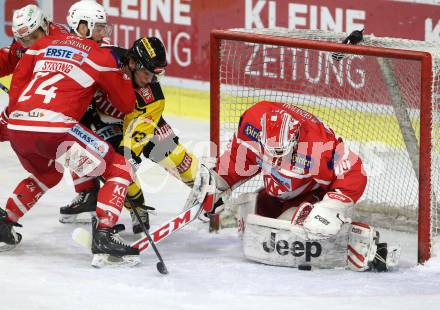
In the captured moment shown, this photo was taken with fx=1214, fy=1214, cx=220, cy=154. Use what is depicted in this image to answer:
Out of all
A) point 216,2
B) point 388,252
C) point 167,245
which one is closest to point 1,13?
point 216,2

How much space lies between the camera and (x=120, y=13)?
762cm

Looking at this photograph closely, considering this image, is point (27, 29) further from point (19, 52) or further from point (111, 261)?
point (111, 261)

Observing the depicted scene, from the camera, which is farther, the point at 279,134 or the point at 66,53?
the point at 66,53

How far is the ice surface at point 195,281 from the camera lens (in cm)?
415

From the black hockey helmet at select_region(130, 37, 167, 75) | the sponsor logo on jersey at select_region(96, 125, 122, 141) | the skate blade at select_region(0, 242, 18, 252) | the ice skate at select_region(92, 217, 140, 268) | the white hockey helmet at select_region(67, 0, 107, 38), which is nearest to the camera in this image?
the ice skate at select_region(92, 217, 140, 268)

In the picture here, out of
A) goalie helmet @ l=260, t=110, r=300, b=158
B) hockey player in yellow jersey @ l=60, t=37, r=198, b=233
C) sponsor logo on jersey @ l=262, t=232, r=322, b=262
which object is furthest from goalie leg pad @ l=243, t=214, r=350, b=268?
hockey player in yellow jersey @ l=60, t=37, r=198, b=233

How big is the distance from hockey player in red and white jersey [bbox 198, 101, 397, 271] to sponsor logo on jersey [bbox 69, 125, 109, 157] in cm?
55

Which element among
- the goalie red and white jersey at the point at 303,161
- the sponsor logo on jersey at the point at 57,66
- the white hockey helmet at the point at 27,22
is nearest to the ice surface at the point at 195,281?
Result: the goalie red and white jersey at the point at 303,161

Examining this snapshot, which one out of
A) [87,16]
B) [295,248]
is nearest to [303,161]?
[295,248]

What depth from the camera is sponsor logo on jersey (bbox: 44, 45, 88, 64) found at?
4.62 meters

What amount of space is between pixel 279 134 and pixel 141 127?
75 centimetres

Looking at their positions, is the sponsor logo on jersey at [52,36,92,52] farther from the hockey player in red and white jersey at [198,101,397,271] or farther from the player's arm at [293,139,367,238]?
the player's arm at [293,139,367,238]

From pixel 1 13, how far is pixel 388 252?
14.4 ft

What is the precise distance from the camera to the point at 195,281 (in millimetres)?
4445
